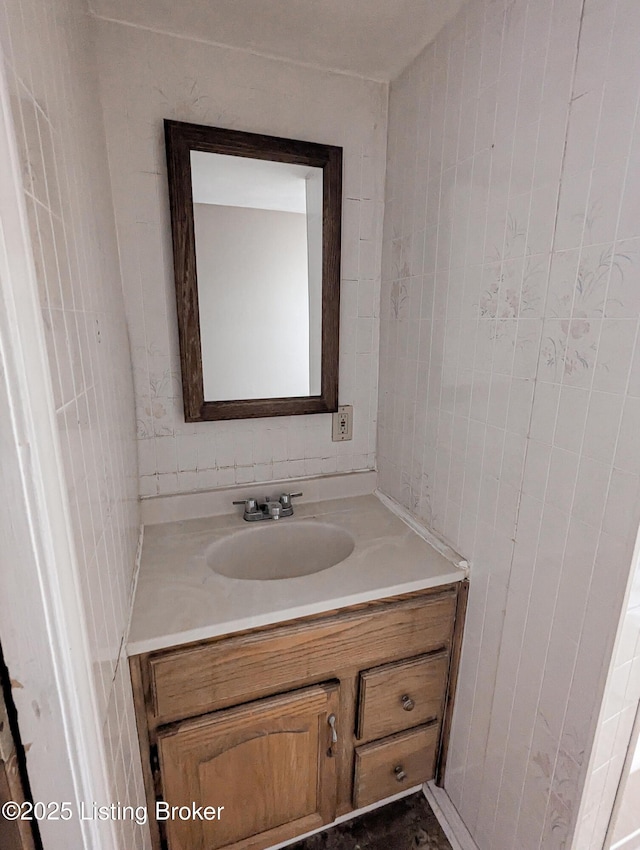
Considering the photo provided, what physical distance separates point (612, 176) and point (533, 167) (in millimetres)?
172

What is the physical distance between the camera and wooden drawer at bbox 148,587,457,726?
2.72 ft

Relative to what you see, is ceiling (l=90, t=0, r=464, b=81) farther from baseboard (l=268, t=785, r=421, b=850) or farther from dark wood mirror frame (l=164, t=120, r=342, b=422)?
baseboard (l=268, t=785, r=421, b=850)

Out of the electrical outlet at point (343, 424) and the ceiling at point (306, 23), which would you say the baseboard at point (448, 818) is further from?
the ceiling at point (306, 23)

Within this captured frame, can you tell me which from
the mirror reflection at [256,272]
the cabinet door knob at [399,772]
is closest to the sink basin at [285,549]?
the mirror reflection at [256,272]

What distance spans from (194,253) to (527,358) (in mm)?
859

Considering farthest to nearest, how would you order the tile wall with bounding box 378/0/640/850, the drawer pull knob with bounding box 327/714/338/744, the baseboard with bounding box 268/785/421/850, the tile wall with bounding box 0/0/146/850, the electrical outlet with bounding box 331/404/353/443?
the electrical outlet with bounding box 331/404/353/443 < the baseboard with bounding box 268/785/421/850 < the drawer pull knob with bounding box 327/714/338/744 < the tile wall with bounding box 378/0/640/850 < the tile wall with bounding box 0/0/146/850

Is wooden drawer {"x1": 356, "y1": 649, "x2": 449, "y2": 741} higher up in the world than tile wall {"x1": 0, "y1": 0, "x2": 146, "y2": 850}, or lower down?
lower down

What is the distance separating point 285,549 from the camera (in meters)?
1.25

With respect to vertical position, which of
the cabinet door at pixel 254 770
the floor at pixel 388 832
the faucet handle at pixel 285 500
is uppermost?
the faucet handle at pixel 285 500

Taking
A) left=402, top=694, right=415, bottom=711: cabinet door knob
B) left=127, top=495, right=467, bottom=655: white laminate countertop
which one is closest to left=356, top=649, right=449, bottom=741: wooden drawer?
left=402, top=694, right=415, bottom=711: cabinet door knob

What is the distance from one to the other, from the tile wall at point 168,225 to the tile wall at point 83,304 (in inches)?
3.8

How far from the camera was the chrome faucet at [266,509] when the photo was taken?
1.25 metres

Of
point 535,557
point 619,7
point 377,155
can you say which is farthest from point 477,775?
point 377,155

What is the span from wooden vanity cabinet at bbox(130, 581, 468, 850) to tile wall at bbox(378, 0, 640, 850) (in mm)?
108
